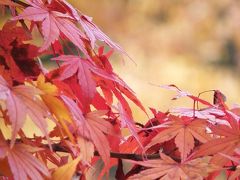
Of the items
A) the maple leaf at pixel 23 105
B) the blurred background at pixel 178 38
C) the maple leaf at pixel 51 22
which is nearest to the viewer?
the maple leaf at pixel 23 105

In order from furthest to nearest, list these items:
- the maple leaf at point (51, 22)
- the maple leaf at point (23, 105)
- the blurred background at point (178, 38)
→ the blurred background at point (178, 38)
the maple leaf at point (51, 22)
the maple leaf at point (23, 105)

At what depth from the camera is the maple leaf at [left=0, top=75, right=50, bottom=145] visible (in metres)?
0.47

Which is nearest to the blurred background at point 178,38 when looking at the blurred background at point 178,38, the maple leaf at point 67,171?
the blurred background at point 178,38

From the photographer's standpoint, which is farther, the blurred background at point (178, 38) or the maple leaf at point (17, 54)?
the blurred background at point (178, 38)

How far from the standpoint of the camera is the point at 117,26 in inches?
125

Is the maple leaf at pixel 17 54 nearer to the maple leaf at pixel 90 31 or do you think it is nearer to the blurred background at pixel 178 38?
the maple leaf at pixel 90 31

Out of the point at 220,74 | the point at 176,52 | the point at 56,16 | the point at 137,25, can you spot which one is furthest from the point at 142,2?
the point at 56,16

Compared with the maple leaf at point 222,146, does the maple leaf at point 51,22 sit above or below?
above

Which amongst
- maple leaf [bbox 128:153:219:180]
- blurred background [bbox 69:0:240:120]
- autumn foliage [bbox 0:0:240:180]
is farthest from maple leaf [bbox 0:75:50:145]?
blurred background [bbox 69:0:240:120]

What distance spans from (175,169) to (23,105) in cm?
16

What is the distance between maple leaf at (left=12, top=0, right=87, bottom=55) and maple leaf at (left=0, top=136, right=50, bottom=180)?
0.10 meters

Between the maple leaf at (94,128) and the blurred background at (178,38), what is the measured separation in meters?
2.27

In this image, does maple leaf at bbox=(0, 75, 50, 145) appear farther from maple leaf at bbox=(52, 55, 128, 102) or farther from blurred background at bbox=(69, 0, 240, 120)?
blurred background at bbox=(69, 0, 240, 120)

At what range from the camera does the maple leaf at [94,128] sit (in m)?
0.54
